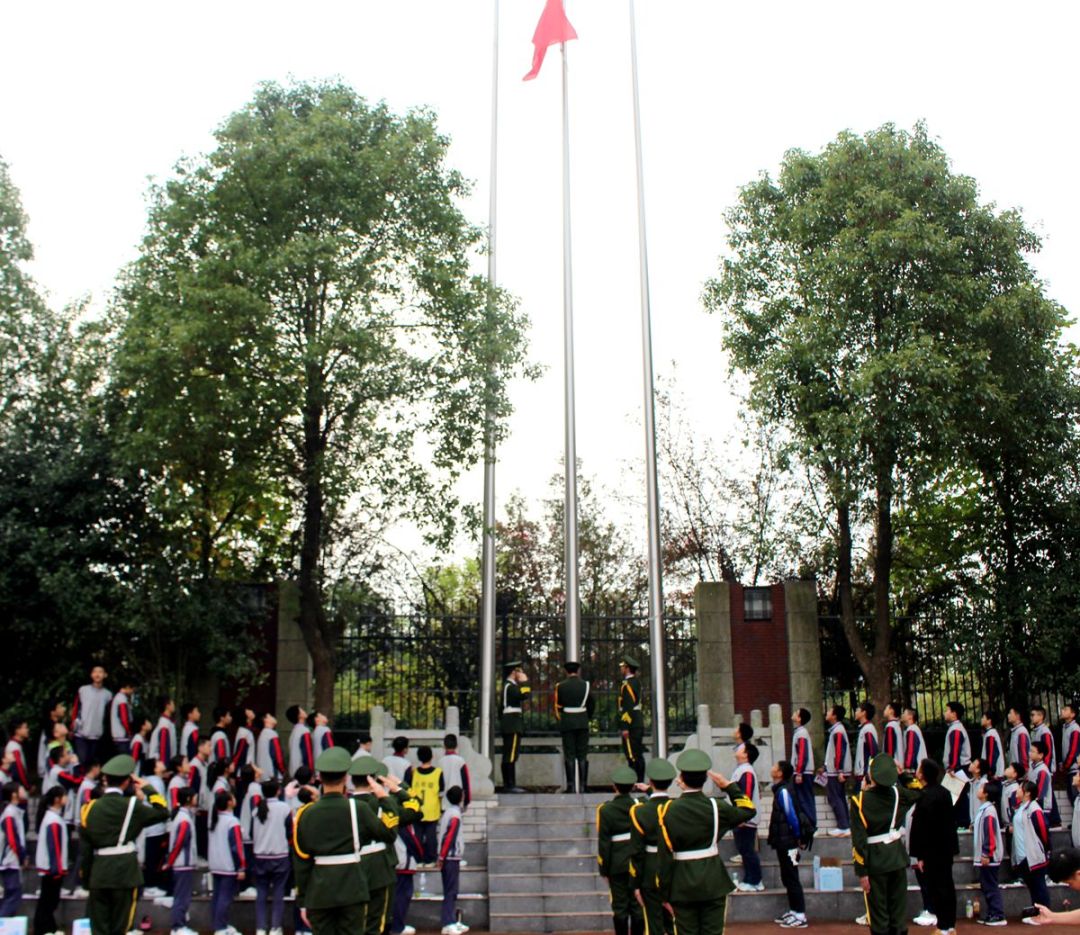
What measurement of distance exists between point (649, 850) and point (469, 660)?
27.9 feet

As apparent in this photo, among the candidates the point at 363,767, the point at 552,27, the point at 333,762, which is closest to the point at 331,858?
the point at 333,762

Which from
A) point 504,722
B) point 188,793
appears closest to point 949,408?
point 504,722

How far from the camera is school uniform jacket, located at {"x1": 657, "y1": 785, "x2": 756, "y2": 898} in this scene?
7832mm

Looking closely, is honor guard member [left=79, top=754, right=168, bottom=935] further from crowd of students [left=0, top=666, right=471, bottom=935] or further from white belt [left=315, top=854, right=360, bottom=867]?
white belt [left=315, top=854, right=360, bottom=867]

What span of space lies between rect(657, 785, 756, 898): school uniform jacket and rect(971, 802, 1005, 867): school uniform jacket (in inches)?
196

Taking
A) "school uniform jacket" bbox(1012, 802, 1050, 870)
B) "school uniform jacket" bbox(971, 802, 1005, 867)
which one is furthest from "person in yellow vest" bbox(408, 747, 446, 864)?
"school uniform jacket" bbox(1012, 802, 1050, 870)

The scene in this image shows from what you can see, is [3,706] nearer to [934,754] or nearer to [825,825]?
[825,825]

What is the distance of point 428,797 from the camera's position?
469 inches

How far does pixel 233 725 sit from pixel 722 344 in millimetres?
9179

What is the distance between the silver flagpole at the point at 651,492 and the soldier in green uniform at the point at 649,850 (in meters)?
5.55

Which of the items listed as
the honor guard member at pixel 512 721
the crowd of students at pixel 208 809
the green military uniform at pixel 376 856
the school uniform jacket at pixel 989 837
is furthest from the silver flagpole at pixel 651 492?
the green military uniform at pixel 376 856

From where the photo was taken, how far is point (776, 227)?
1752 centimetres

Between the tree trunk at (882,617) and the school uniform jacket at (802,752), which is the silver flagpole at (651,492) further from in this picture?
the tree trunk at (882,617)

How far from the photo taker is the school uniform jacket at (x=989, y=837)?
11648 millimetres
